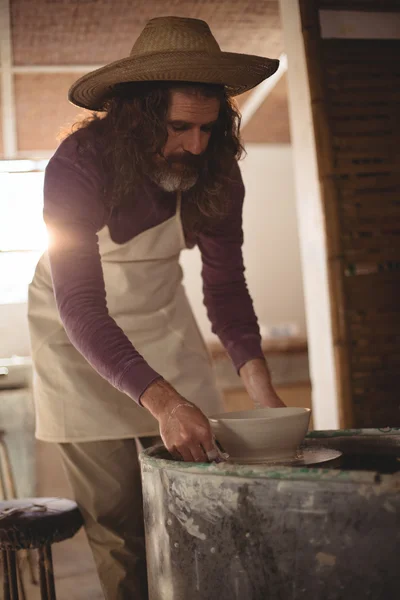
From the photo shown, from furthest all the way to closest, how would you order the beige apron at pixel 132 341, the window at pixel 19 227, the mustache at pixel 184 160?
the window at pixel 19 227
the beige apron at pixel 132 341
the mustache at pixel 184 160

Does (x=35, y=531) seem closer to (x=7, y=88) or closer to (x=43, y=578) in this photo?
(x=43, y=578)

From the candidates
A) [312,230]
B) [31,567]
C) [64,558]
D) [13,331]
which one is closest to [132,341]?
[312,230]

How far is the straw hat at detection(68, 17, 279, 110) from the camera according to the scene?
1.27m

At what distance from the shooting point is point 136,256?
1506 millimetres

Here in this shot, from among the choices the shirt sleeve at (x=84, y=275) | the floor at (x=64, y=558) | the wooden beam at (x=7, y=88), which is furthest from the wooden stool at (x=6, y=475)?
the wooden beam at (x=7, y=88)

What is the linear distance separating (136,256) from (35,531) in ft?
2.05

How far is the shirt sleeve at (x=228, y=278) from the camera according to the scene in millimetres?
1514

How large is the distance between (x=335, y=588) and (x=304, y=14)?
177 cm

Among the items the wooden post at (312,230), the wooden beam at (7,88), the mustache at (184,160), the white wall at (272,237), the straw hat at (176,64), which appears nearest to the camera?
the straw hat at (176,64)

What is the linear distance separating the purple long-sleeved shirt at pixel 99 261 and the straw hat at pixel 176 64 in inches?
4.5

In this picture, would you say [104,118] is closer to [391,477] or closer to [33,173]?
[391,477]

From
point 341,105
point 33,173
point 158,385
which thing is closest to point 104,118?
point 158,385

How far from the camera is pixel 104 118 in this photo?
4.76ft

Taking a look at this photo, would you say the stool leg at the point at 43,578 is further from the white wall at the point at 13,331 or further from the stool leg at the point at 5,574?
the white wall at the point at 13,331
